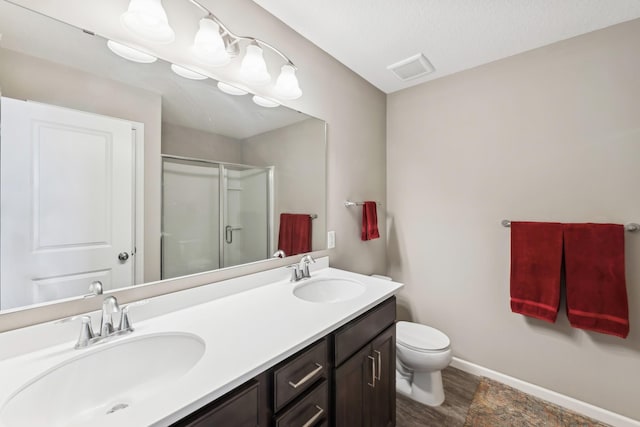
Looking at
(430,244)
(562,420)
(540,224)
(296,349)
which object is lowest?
(562,420)

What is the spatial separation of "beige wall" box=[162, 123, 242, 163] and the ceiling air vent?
1.38m

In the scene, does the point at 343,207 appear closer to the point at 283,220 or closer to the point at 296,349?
the point at 283,220

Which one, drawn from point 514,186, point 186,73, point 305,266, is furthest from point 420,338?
point 186,73

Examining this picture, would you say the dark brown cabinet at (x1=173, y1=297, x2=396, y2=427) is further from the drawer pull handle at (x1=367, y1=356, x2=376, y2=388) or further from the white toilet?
the white toilet

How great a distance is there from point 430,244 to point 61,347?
86.4 inches

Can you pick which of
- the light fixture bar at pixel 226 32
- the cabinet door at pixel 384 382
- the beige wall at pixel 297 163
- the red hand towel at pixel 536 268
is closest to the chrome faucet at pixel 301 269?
the beige wall at pixel 297 163

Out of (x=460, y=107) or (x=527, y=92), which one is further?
(x=460, y=107)

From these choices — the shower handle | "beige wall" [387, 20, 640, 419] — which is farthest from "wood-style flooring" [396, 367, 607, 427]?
the shower handle

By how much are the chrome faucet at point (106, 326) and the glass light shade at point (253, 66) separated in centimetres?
111

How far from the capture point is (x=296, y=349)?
2.56 ft

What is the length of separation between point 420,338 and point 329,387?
1.05 m

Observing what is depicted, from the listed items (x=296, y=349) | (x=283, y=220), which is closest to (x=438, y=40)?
(x=283, y=220)

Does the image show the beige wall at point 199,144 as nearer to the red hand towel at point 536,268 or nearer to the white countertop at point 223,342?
the white countertop at point 223,342

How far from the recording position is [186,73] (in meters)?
1.09
